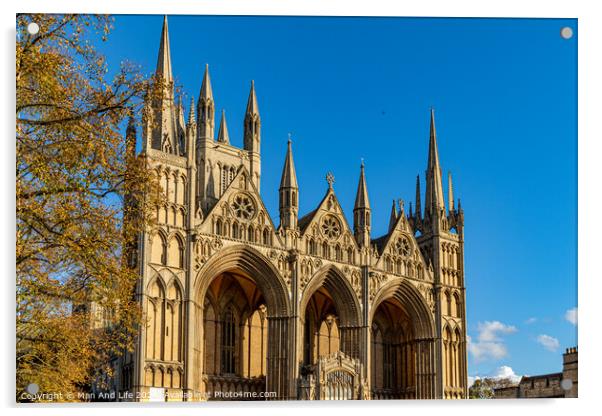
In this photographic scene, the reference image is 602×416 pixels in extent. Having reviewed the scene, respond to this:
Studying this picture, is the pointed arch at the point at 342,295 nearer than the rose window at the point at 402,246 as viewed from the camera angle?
Yes

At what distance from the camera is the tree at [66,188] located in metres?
14.5

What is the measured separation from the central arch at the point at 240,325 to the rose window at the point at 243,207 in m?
1.09

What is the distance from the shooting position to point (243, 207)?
3106cm

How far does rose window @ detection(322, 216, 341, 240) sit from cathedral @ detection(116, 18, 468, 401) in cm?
5

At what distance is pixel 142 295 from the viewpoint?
27250 mm

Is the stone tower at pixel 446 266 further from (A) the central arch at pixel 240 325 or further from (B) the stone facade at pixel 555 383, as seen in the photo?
(B) the stone facade at pixel 555 383

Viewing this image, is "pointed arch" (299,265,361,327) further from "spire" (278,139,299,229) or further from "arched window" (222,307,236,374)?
"arched window" (222,307,236,374)

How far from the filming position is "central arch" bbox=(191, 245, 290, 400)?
99.3ft

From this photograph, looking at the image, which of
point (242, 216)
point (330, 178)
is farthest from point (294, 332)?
point (330, 178)

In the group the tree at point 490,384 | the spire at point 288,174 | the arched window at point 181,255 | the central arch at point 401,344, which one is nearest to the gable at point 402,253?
the central arch at point 401,344

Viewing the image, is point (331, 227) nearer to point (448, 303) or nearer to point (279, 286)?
point (279, 286)

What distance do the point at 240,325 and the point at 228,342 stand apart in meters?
0.74
